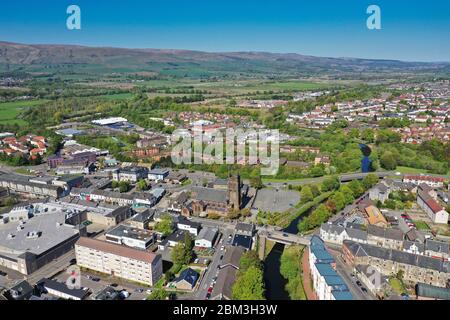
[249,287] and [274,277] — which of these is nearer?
[249,287]

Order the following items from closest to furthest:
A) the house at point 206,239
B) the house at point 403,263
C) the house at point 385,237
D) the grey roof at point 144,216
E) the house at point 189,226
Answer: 1. the house at point 403,263
2. the house at point 385,237
3. the house at point 206,239
4. the house at point 189,226
5. the grey roof at point 144,216

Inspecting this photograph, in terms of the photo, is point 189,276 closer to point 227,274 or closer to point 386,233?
point 227,274

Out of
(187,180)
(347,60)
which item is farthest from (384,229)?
(347,60)

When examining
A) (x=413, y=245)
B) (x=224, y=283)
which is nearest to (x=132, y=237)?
(x=224, y=283)

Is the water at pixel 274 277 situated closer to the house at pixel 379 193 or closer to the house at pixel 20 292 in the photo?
the house at pixel 379 193

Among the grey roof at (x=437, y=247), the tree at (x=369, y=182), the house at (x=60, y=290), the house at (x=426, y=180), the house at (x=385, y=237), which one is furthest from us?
the house at (x=426, y=180)

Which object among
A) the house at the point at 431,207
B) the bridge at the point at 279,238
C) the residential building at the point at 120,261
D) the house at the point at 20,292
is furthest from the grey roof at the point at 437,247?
the house at the point at 20,292
